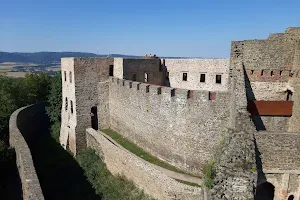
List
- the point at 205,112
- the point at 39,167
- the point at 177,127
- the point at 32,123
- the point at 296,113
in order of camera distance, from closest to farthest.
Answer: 1. the point at 296,113
2. the point at 205,112
3. the point at 177,127
4. the point at 39,167
5. the point at 32,123

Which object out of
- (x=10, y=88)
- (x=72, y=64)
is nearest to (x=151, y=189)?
(x=72, y=64)

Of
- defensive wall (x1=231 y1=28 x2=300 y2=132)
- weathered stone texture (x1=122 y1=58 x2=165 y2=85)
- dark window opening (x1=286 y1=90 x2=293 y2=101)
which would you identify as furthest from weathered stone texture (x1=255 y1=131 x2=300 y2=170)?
weathered stone texture (x1=122 y1=58 x2=165 y2=85)

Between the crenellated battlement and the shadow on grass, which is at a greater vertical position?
the crenellated battlement

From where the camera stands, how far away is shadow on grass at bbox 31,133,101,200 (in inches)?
598

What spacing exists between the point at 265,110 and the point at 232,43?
10.9 feet

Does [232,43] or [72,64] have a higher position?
[232,43]

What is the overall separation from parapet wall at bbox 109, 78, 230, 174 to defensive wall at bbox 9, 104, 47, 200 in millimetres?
5866

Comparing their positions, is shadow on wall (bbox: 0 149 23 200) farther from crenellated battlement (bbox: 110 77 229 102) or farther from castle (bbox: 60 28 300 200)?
crenellated battlement (bbox: 110 77 229 102)

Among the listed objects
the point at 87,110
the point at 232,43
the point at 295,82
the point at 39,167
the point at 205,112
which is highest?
the point at 232,43

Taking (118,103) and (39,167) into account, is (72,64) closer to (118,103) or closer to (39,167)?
(118,103)

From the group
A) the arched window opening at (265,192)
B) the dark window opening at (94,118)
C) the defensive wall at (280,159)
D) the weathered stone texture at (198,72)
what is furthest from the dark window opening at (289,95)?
the dark window opening at (94,118)

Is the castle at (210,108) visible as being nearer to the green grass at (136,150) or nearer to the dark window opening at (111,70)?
the dark window opening at (111,70)

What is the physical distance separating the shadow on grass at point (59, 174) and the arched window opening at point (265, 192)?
25.1 ft

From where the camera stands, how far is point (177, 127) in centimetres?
1307
